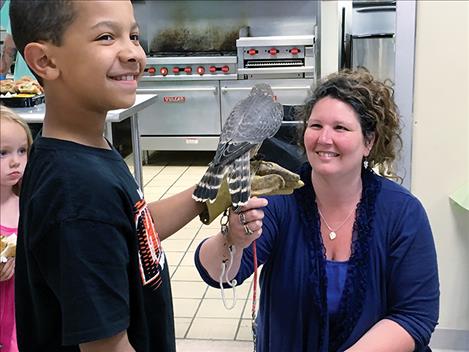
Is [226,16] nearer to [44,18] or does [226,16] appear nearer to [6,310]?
[6,310]

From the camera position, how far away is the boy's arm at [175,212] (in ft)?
3.47

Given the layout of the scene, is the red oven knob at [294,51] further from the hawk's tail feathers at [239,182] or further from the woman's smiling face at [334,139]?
the hawk's tail feathers at [239,182]

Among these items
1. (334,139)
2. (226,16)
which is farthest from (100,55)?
(226,16)

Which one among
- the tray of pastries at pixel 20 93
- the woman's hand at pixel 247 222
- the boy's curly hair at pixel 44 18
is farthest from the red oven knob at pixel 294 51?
the boy's curly hair at pixel 44 18

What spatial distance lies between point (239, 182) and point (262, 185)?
10 centimetres

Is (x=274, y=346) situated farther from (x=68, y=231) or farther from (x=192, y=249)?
(x=192, y=249)

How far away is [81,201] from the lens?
2.46 ft

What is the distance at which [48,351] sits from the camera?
870mm

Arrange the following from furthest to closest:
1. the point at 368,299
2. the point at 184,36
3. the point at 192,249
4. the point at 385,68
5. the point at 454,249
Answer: the point at 184,36 → the point at 385,68 → the point at 192,249 → the point at 454,249 → the point at 368,299

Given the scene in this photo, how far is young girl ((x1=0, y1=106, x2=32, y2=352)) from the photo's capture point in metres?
1.52

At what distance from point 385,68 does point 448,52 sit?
9.12 feet

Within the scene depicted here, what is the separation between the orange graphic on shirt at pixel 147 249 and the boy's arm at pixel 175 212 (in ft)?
0.45

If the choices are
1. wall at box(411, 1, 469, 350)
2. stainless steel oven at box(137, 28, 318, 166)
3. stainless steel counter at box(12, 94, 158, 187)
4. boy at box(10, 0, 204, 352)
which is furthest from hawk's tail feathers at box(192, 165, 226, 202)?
stainless steel oven at box(137, 28, 318, 166)

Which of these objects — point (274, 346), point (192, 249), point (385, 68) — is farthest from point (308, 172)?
point (385, 68)
